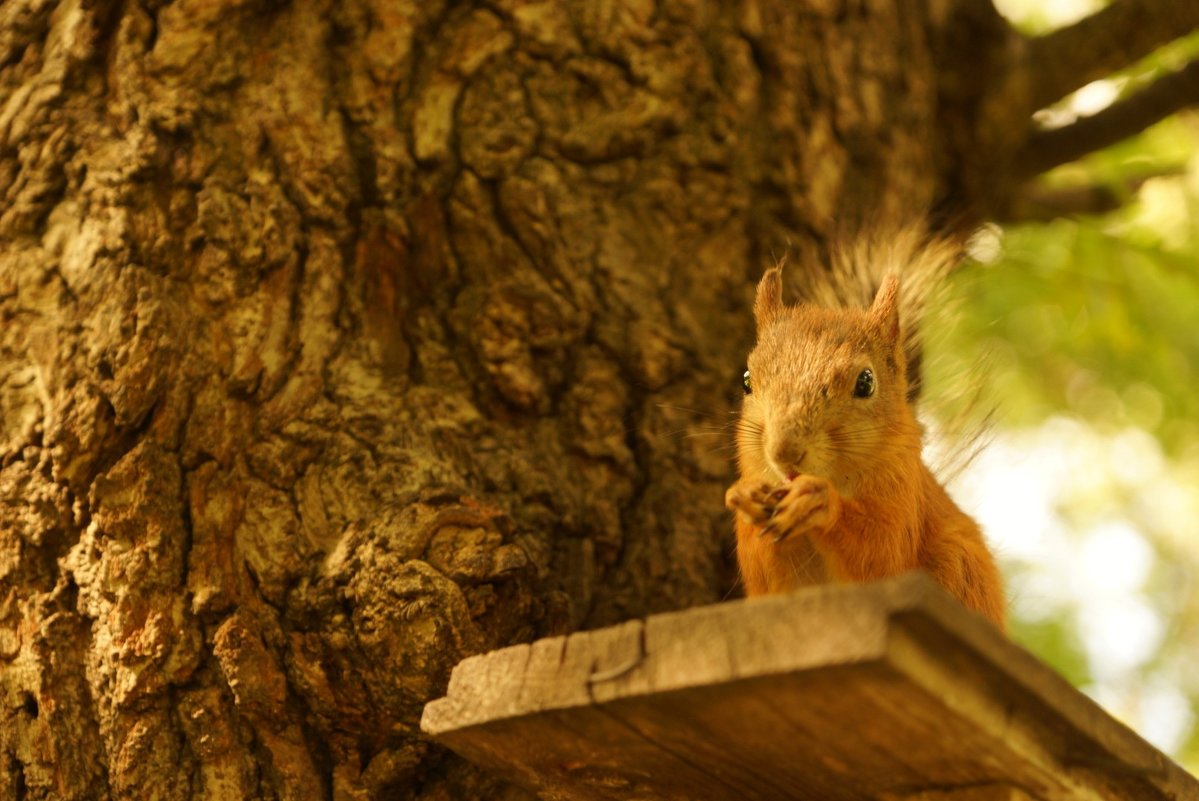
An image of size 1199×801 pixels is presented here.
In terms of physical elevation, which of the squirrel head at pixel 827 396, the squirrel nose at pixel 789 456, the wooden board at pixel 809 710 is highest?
the squirrel head at pixel 827 396

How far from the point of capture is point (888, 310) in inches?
81.9

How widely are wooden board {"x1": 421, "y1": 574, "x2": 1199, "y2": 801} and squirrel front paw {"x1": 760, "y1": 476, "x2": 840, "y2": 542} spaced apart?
0.30m

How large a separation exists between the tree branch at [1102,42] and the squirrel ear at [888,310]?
46.3 inches

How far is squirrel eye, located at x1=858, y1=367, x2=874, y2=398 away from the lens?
1.94 meters

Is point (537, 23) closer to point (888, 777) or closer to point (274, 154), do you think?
point (274, 154)

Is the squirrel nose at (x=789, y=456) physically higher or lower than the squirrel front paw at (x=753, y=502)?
higher

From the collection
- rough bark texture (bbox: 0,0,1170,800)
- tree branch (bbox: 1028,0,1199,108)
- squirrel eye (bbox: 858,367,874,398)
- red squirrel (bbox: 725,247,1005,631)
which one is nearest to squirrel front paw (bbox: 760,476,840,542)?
red squirrel (bbox: 725,247,1005,631)

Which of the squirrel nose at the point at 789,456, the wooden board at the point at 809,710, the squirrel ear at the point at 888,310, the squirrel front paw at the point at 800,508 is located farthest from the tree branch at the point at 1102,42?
the wooden board at the point at 809,710

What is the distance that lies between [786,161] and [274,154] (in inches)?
40.1

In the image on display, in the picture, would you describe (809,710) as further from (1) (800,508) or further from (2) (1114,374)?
(2) (1114,374)

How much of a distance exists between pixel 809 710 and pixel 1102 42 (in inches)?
87.3

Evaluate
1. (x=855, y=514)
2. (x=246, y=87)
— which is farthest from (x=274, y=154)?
(x=855, y=514)

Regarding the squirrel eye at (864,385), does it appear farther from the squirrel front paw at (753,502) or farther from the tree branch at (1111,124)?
the tree branch at (1111,124)

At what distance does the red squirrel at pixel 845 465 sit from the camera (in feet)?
5.93
